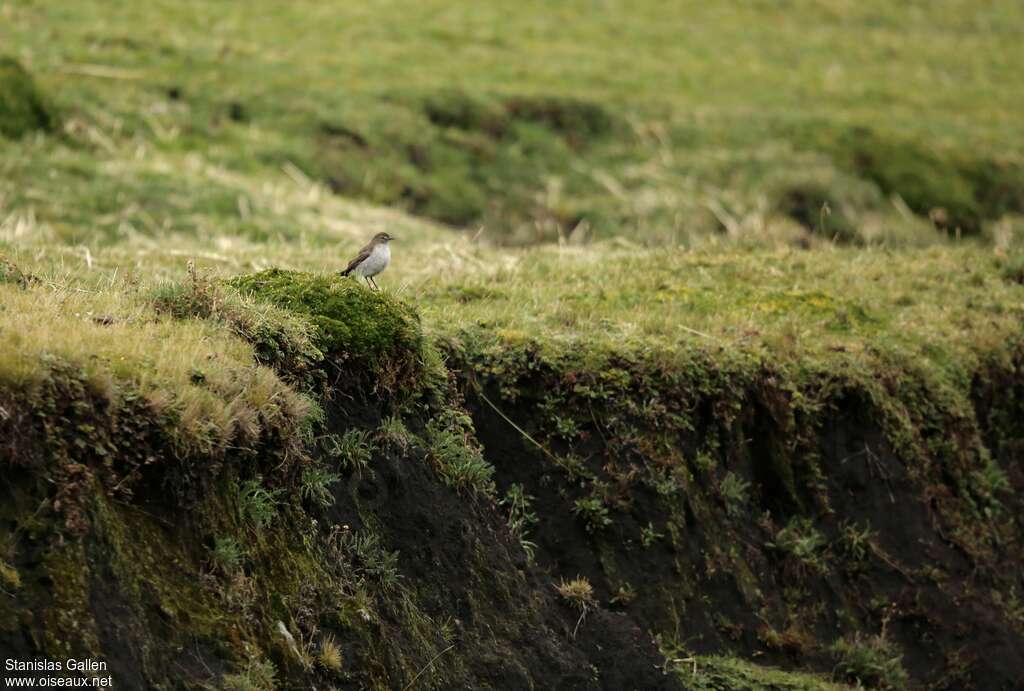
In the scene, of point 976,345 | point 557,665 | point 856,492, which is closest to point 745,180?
point 976,345

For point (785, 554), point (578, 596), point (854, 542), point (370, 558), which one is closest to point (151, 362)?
point (370, 558)

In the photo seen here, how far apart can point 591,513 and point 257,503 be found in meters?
3.39

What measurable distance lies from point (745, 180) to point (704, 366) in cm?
1702

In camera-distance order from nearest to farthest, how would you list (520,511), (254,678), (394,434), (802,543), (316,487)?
1. (254,678)
2. (316,487)
3. (394,434)
4. (520,511)
5. (802,543)

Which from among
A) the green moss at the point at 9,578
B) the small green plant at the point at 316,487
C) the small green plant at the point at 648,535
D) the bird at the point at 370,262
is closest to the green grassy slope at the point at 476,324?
the green moss at the point at 9,578

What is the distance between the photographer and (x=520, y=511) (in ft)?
30.6

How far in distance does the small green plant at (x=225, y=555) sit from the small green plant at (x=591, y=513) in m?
3.52

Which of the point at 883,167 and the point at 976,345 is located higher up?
the point at 976,345

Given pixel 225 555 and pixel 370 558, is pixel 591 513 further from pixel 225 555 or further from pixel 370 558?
pixel 225 555

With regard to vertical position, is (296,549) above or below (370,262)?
below

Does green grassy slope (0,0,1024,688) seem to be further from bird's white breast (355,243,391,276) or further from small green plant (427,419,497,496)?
bird's white breast (355,243,391,276)

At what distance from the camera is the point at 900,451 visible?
37.9 ft

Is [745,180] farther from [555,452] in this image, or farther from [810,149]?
[555,452]

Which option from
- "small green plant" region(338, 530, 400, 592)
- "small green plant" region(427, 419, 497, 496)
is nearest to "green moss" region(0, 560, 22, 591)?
"small green plant" region(338, 530, 400, 592)
